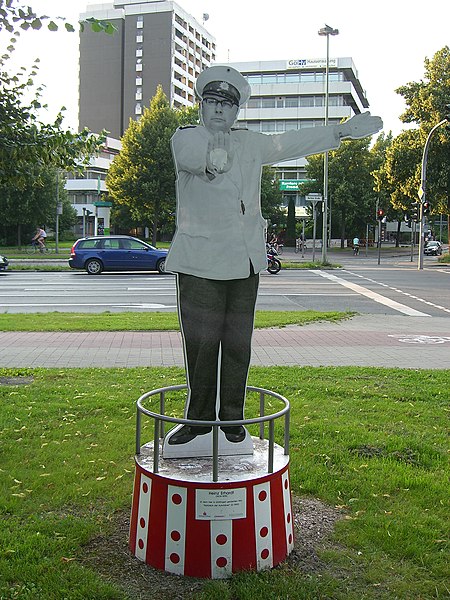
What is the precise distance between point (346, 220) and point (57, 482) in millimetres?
64671

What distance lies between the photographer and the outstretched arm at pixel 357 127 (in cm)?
440

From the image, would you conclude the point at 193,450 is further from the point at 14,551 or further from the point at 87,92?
the point at 87,92

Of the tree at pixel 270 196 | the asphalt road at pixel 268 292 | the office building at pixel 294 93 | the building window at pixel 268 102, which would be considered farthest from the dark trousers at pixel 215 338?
the building window at pixel 268 102

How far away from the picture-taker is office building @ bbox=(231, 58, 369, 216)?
88.2 metres

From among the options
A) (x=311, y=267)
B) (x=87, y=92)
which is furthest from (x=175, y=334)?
(x=87, y=92)

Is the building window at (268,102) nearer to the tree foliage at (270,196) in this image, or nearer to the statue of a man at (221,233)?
the tree foliage at (270,196)

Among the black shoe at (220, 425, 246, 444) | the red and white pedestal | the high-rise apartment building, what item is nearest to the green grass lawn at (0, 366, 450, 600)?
the red and white pedestal

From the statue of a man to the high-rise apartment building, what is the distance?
101 metres

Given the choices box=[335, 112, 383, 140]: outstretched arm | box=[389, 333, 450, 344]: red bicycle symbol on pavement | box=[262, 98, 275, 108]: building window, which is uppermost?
box=[262, 98, 275, 108]: building window

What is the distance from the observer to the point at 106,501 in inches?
191

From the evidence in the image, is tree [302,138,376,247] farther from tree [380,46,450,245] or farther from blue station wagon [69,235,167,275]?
blue station wagon [69,235,167,275]

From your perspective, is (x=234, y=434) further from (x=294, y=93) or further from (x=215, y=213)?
(x=294, y=93)

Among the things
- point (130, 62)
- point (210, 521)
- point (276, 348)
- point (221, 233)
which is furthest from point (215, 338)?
point (130, 62)

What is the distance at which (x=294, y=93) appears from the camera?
90938 millimetres
